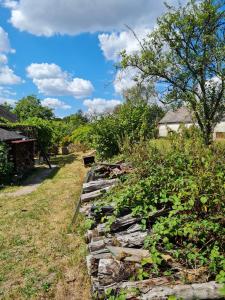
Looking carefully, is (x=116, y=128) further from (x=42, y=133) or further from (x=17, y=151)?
(x=42, y=133)

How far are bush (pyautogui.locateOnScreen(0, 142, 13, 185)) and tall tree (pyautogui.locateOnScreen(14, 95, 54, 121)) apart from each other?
25.6 metres

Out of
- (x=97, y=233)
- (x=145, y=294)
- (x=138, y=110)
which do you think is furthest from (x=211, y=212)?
(x=138, y=110)

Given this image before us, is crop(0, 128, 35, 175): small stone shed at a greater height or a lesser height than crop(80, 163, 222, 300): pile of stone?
greater

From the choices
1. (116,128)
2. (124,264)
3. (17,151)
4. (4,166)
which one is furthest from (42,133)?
(124,264)

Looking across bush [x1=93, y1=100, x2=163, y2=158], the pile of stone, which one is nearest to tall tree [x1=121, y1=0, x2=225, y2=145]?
bush [x1=93, y1=100, x2=163, y2=158]

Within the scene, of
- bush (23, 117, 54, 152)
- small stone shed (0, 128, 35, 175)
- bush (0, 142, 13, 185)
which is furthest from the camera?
bush (23, 117, 54, 152)

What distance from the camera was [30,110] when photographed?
135 feet

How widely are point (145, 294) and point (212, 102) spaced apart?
13.5 metres

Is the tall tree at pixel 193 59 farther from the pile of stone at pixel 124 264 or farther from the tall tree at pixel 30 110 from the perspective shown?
the tall tree at pixel 30 110

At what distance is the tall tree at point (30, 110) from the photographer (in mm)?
38684

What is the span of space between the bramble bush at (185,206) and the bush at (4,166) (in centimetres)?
811

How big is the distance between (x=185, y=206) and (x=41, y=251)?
3077 mm

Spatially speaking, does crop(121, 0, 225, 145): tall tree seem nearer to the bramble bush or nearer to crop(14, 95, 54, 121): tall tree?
the bramble bush

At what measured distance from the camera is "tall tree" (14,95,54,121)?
38.7 meters
